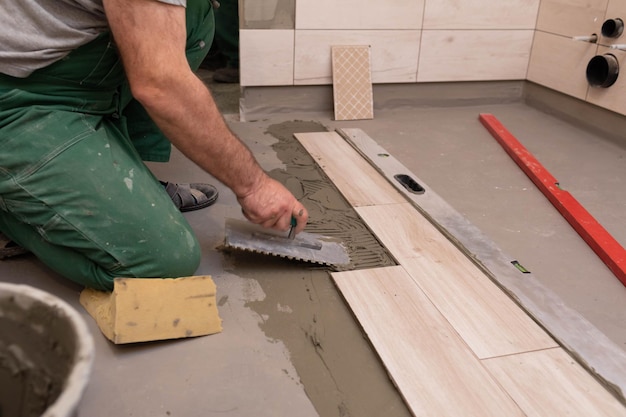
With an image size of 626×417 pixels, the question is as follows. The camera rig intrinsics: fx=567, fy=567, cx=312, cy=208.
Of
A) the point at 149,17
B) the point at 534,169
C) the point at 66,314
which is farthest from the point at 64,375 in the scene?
the point at 534,169

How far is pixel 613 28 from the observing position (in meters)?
2.66

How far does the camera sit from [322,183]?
7.18 feet

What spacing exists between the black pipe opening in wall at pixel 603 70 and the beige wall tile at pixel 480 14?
56cm

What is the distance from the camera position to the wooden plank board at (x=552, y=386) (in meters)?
1.17

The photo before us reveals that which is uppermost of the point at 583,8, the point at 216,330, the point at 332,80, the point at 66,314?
the point at 583,8

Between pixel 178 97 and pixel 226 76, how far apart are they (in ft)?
8.55

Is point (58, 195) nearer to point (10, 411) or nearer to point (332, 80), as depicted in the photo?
point (10, 411)

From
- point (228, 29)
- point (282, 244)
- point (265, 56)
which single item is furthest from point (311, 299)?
point (228, 29)

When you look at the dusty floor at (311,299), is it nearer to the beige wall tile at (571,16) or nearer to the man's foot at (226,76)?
the beige wall tile at (571,16)

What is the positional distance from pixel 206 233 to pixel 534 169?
1.38m

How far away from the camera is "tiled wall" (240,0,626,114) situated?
9.35 feet

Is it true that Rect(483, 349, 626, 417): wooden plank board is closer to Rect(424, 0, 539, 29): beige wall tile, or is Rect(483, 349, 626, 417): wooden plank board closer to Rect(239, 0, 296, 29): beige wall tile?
Rect(239, 0, 296, 29): beige wall tile

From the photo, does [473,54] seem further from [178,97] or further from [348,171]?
[178,97]

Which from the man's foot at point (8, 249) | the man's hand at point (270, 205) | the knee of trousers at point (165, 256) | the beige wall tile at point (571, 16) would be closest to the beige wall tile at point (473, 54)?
the beige wall tile at point (571, 16)
